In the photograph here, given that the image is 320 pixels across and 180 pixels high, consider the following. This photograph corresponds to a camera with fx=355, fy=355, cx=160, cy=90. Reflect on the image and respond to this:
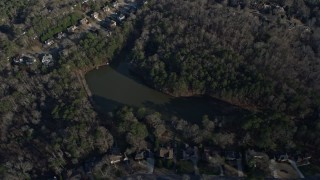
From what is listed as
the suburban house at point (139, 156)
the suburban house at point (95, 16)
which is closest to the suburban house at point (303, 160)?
the suburban house at point (139, 156)

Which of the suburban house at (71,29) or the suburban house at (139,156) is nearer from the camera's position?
the suburban house at (139,156)

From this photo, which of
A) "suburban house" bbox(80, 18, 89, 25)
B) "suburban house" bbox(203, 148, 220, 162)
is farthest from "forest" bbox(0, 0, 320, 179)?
"suburban house" bbox(80, 18, 89, 25)

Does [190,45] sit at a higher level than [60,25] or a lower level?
higher

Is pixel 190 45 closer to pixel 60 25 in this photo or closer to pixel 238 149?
pixel 238 149

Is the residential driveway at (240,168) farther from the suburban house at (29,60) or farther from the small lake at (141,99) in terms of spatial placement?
the suburban house at (29,60)

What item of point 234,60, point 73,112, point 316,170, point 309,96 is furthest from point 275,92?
point 73,112

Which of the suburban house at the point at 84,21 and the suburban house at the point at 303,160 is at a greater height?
the suburban house at the point at 303,160

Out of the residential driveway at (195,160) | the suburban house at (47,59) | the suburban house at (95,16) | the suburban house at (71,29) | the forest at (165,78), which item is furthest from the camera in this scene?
the suburban house at (95,16)

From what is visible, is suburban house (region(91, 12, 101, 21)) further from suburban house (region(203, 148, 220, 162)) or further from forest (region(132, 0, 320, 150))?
suburban house (region(203, 148, 220, 162))
